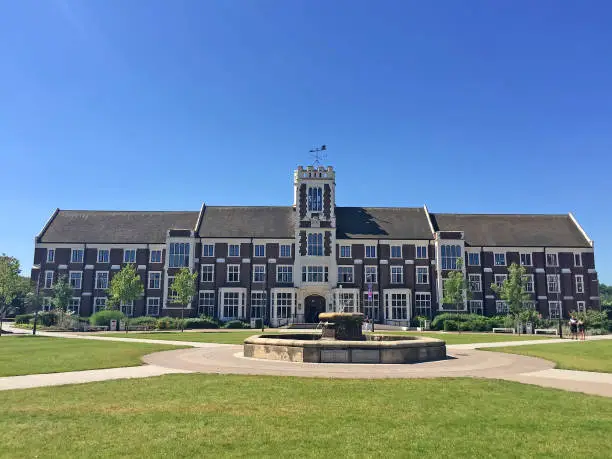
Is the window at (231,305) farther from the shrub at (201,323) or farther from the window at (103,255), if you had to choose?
the window at (103,255)

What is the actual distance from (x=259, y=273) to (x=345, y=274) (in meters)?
10.7

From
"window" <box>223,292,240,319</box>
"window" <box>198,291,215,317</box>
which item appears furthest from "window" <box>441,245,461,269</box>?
"window" <box>198,291,215,317</box>

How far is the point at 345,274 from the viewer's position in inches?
2263

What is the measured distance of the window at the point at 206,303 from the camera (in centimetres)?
5634

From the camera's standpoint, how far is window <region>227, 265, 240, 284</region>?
5732cm

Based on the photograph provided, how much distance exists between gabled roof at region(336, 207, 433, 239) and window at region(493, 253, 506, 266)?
27.3 ft

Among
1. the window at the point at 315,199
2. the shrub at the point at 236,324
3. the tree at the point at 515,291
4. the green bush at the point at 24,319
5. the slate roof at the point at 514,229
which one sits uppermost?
the window at the point at 315,199

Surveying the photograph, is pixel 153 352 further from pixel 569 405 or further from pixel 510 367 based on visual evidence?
pixel 569 405

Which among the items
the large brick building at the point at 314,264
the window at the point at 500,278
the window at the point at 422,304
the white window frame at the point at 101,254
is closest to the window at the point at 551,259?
the large brick building at the point at 314,264

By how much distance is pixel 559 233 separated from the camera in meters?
60.0

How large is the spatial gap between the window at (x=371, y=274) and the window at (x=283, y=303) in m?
9.73

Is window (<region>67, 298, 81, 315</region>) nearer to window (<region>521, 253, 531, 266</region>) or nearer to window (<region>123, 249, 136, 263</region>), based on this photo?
window (<region>123, 249, 136, 263</region>)

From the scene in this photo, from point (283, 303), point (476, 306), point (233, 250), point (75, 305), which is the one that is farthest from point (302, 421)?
point (75, 305)

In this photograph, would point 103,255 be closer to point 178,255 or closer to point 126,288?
point 178,255
